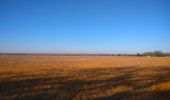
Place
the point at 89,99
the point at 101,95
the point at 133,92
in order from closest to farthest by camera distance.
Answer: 1. the point at 89,99
2. the point at 101,95
3. the point at 133,92

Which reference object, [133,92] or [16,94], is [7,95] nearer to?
[16,94]

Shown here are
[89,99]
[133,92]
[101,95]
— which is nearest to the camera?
[89,99]

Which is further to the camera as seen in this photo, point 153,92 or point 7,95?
point 153,92

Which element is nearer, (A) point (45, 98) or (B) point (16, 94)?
(A) point (45, 98)

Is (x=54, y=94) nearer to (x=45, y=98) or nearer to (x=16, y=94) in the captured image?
(x=45, y=98)

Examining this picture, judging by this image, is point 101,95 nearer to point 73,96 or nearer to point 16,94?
point 73,96

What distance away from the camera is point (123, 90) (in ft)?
42.0

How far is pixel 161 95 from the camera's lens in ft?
37.8

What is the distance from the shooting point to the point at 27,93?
38.4 feet

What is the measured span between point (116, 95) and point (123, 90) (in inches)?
59.9

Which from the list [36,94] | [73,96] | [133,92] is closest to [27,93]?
[36,94]

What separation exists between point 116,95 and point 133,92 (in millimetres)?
1313

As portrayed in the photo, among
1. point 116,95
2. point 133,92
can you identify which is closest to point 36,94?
point 116,95

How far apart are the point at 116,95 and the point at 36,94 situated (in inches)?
151
